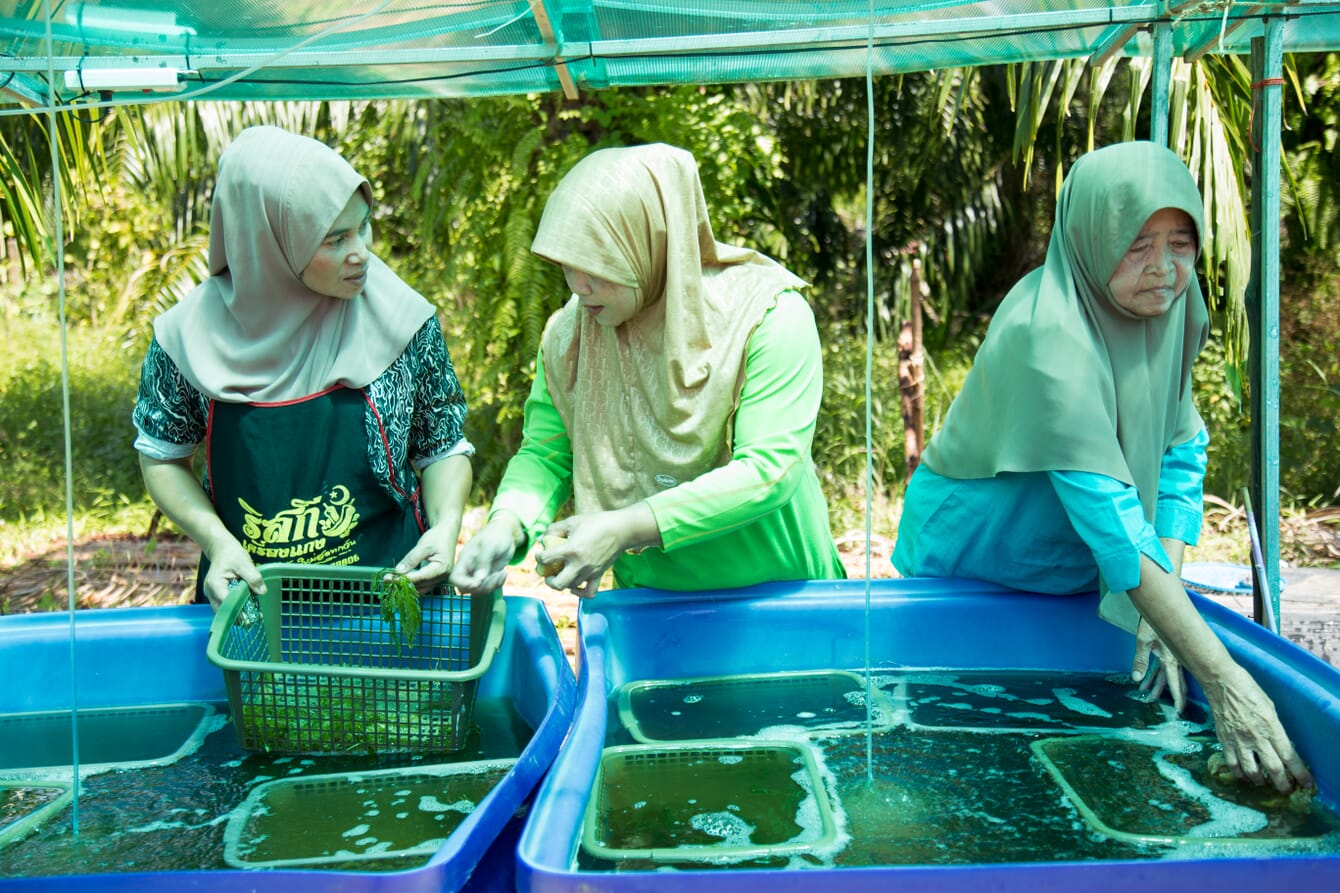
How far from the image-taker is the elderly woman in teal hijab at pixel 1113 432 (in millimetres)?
1916

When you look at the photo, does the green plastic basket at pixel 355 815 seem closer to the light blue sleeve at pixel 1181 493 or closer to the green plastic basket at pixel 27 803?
the green plastic basket at pixel 27 803

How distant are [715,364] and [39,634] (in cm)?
132

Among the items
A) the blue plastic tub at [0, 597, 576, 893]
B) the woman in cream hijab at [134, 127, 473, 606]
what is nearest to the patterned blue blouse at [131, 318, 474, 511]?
the woman in cream hijab at [134, 127, 473, 606]

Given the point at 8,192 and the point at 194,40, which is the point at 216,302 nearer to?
the point at 194,40

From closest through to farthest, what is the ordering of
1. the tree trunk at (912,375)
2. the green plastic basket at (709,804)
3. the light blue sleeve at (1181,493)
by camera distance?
the green plastic basket at (709,804) < the light blue sleeve at (1181,493) < the tree trunk at (912,375)

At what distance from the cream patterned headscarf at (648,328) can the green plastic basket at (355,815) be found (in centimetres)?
61

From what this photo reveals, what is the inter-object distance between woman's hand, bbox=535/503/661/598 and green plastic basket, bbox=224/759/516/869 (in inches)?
12.2

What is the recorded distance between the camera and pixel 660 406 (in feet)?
7.02

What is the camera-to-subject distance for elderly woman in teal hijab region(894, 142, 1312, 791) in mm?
1916

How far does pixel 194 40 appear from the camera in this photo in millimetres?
2648

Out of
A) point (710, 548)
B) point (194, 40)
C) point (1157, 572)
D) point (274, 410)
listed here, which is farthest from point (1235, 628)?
point (194, 40)

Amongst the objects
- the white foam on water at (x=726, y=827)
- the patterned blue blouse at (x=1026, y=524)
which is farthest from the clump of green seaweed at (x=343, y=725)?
the patterned blue blouse at (x=1026, y=524)

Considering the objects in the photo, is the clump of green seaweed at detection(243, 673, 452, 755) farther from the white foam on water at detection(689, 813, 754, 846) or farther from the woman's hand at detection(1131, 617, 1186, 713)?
the woman's hand at detection(1131, 617, 1186, 713)

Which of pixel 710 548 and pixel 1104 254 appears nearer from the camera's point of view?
pixel 1104 254
